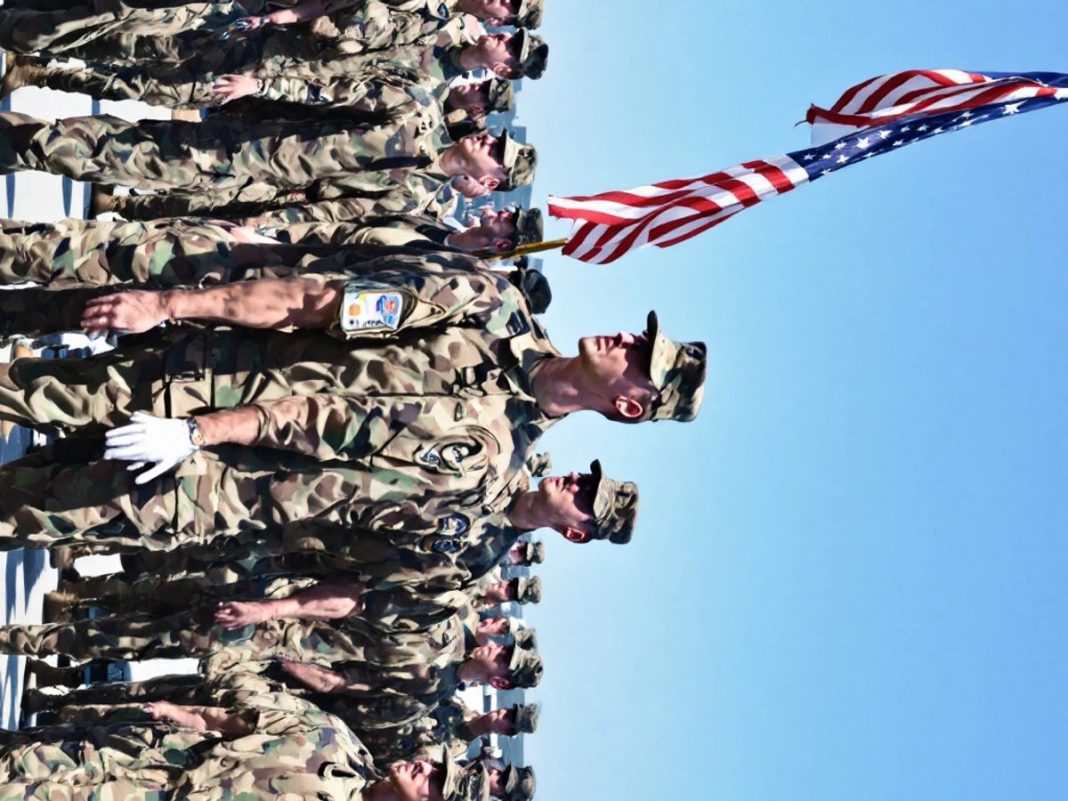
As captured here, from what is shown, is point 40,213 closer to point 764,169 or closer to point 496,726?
point 764,169

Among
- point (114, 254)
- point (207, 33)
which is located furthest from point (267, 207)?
point (114, 254)

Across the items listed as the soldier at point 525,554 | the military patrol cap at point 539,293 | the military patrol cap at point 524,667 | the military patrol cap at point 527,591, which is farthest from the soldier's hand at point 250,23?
the soldier at point 525,554

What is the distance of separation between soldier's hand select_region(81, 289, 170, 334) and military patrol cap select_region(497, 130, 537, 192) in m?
4.58

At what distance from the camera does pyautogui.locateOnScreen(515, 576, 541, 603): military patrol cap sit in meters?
12.6

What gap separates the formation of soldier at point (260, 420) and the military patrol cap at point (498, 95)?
1413 mm

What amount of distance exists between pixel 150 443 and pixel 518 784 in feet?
16.2

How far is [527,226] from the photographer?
30.8 ft

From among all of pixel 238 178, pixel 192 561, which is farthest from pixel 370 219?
pixel 192 561

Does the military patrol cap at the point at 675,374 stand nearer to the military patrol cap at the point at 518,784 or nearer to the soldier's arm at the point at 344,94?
the soldier's arm at the point at 344,94

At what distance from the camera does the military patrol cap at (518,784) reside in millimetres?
8016

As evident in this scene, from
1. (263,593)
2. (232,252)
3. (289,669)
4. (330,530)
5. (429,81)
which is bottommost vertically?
(289,669)

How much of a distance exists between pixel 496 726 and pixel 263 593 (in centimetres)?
354

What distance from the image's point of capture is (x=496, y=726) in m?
9.98

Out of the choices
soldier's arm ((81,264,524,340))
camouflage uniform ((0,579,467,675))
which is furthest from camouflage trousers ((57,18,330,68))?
camouflage uniform ((0,579,467,675))
